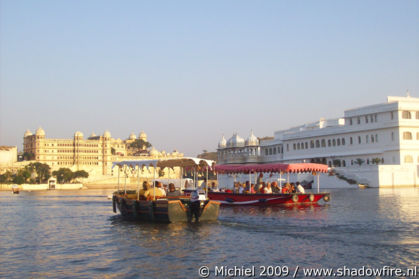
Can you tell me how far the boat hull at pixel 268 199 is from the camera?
31.3 metres

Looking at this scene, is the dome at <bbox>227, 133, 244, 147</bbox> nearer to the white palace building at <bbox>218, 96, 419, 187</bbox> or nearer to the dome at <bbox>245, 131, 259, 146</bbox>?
the dome at <bbox>245, 131, 259, 146</bbox>

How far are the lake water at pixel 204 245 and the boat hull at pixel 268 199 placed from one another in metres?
6.80

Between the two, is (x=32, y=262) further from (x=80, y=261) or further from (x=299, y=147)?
(x=299, y=147)

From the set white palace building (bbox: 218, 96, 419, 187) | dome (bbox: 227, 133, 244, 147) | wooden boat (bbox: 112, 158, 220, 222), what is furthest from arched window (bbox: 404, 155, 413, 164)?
wooden boat (bbox: 112, 158, 220, 222)

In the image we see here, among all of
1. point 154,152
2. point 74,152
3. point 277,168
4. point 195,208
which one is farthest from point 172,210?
point 154,152

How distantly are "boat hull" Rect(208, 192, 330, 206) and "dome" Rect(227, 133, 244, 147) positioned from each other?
185 feet

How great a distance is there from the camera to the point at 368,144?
66.5m

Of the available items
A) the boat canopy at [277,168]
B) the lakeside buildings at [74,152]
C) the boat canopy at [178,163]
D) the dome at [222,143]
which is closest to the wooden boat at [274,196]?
the boat canopy at [277,168]

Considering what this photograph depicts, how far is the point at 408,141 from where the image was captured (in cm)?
6241

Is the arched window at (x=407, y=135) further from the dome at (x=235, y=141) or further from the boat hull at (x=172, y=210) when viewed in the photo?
the boat hull at (x=172, y=210)

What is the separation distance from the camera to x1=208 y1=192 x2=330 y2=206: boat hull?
31.3m

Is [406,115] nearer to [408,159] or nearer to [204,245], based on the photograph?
[408,159]

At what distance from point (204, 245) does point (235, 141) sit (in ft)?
242

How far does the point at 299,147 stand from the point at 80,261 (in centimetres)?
6703
